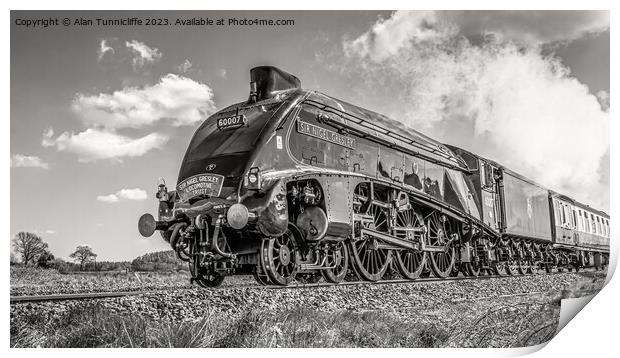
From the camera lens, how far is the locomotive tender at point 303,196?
6816 millimetres

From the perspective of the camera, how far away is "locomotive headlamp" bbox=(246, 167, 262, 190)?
6.58m

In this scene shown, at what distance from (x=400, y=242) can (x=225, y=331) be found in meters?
4.53

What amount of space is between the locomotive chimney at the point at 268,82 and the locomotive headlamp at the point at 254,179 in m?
1.43

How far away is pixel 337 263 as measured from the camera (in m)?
7.86

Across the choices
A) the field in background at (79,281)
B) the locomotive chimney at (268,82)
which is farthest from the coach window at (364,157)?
the field in background at (79,281)

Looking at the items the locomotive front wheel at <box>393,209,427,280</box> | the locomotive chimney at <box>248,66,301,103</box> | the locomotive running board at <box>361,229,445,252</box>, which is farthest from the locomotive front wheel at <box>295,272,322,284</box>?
the locomotive chimney at <box>248,66,301,103</box>

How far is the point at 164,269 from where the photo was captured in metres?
11.7

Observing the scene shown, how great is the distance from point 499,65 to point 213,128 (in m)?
3.78

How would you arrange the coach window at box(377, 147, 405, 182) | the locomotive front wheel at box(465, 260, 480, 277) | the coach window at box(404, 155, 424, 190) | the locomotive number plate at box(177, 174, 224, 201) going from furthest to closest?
1. the locomotive front wheel at box(465, 260, 480, 277)
2. the coach window at box(404, 155, 424, 190)
3. the coach window at box(377, 147, 405, 182)
4. the locomotive number plate at box(177, 174, 224, 201)

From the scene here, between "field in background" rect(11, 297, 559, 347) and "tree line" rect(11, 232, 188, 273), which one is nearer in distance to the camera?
"field in background" rect(11, 297, 559, 347)

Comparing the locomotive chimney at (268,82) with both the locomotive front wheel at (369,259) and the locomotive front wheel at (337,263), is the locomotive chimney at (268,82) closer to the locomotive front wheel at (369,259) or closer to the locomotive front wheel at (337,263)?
the locomotive front wheel at (337,263)

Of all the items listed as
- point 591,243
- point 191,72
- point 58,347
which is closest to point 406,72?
point 191,72

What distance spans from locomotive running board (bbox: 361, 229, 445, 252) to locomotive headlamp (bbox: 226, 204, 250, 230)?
7.16 feet

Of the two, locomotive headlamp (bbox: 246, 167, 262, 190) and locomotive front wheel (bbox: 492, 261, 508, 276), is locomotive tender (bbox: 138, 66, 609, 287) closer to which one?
locomotive headlamp (bbox: 246, 167, 262, 190)
